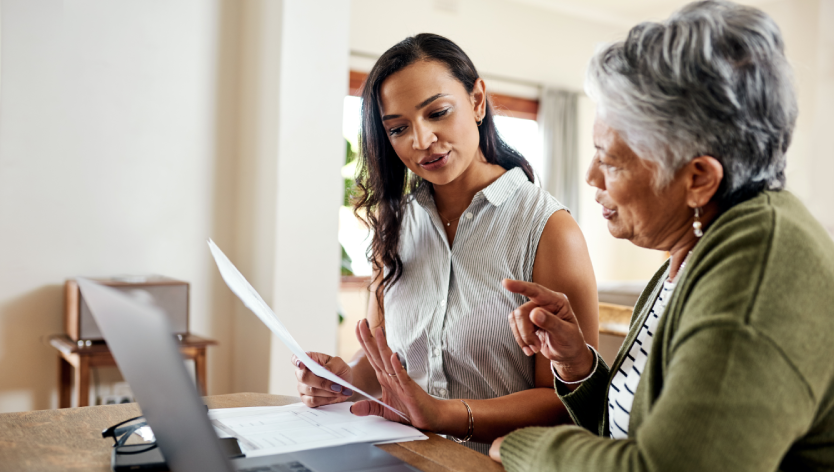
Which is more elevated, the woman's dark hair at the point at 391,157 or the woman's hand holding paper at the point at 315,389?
the woman's dark hair at the point at 391,157

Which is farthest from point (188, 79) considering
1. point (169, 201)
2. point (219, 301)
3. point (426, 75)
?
point (426, 75)

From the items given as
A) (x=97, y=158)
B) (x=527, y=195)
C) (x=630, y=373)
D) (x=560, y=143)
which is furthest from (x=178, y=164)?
(x=560, y=143)

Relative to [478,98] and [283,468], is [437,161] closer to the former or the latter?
[478,98]

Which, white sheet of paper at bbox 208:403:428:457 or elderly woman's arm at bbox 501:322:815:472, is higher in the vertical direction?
elderly woman's arm at bbox 501:322:815:472

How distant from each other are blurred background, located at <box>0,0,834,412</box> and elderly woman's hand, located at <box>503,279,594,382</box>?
2050 mm

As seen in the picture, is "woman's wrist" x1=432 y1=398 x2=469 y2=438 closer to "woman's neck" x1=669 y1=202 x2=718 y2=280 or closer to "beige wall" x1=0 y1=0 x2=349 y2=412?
"woman's neck" x1=669 y1=202 x2=718 y2=280

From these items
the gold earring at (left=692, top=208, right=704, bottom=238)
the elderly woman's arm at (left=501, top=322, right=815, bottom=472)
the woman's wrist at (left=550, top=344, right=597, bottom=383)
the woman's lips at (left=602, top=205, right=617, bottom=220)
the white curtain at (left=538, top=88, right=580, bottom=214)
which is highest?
the white curtain at (left=538, top=88, right=580, bottom=214)

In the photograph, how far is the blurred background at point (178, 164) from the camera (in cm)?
279

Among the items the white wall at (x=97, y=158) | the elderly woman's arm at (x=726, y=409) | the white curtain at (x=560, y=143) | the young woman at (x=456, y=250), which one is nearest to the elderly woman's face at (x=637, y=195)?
the elderly woman's arm at (x=726, y=409)

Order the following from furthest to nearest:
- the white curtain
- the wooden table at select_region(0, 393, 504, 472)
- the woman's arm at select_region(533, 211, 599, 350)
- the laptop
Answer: the white curtain, the woman's arm at select_region(533, 211, 599, 350), the wooden table at select_region(0, 393, 504, 472), the laptop

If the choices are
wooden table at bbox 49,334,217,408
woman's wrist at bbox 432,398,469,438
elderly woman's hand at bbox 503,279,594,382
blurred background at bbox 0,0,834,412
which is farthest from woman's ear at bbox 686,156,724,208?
blurred background at bbox 0,0,834,412

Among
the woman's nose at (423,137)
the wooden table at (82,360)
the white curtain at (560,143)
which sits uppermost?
the white curtain at (560,143)

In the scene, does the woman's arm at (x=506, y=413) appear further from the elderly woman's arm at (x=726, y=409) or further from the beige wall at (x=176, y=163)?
the beige wall at (x=176, y=163)

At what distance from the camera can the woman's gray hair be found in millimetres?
768
